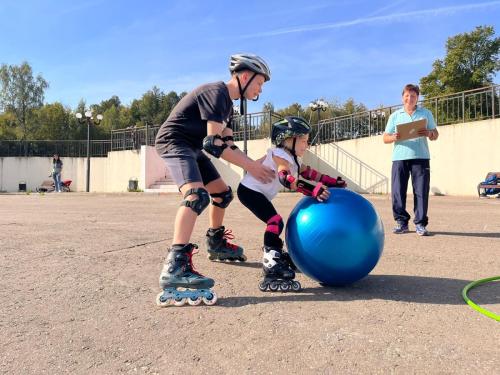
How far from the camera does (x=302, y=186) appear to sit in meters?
3.64

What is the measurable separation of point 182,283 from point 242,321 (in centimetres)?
65

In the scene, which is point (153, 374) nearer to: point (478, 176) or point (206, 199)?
point (206, 199)

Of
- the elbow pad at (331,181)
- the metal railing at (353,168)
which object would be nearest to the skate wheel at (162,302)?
the elbow pad at (331,181)

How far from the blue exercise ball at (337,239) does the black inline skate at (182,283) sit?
79 centimetres

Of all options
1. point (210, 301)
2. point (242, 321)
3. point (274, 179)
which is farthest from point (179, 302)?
point (274, 179)

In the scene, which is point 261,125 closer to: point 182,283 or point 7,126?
point 182,283

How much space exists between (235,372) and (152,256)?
307 cm

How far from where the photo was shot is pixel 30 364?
7.22 ft

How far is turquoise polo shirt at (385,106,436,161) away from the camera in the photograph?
261 inches

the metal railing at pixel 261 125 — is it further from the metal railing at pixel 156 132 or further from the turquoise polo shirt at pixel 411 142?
the turquoise polo shirt at pixel 411 142

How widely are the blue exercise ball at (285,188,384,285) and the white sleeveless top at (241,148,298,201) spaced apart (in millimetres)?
424

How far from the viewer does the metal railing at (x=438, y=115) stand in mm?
18188

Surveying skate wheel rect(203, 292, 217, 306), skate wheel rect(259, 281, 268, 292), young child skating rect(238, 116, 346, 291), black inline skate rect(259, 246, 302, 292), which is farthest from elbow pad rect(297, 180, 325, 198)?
skate wheel rect(203, 292, 217, 306)

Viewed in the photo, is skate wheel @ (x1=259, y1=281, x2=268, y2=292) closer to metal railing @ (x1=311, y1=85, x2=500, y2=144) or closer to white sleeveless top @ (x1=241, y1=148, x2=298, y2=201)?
white sleeveless top @ (x1=241, y1=148, x2=298, y2=201)
